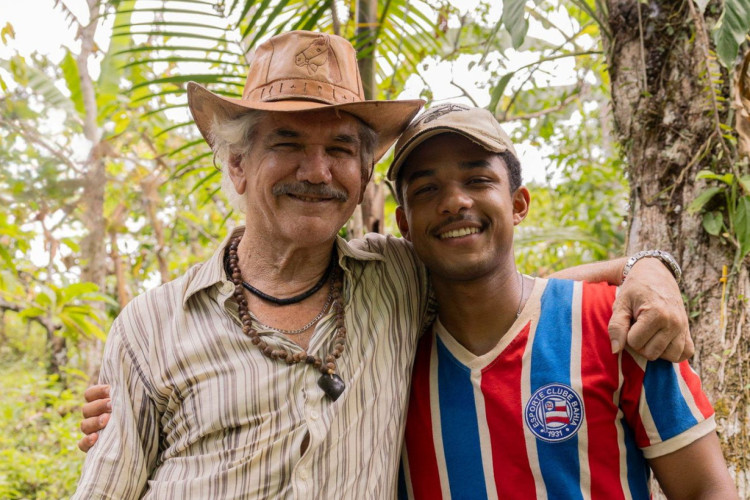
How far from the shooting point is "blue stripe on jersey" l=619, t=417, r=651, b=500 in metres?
1.52

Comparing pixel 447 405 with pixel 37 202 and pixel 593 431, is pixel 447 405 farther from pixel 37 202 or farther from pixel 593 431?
pixel 37 202

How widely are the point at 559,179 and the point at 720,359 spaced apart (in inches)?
128

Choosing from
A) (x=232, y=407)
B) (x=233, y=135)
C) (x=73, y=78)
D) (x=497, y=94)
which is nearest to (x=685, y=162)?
(x=497, y=94)

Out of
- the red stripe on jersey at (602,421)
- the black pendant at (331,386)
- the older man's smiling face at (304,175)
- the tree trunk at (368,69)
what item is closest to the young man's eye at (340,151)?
the older man's smiling face at (304,175)

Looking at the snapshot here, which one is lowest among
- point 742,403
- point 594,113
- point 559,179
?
point 742,403

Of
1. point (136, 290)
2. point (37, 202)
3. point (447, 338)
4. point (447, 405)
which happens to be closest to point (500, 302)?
point (447, 338)

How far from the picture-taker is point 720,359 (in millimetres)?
1824

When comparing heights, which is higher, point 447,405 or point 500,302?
point 500,302

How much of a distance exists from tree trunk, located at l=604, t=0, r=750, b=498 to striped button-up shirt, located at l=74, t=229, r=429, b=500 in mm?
879

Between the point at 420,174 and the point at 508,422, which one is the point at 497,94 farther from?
the point at 508,422

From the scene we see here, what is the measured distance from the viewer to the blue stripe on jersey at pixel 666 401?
1430 mm

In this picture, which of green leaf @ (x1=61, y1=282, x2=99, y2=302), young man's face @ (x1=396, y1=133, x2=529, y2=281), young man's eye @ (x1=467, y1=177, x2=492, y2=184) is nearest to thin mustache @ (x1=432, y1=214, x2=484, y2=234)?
young man's face @ (x1=396, y1=133, x2=529, y2=281)

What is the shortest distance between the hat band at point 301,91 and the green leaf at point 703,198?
1.03 meters

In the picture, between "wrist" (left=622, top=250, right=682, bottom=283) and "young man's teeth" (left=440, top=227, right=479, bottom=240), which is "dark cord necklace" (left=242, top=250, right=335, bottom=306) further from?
"wrist" (left=622, top=250, right=682, bottom=283)
